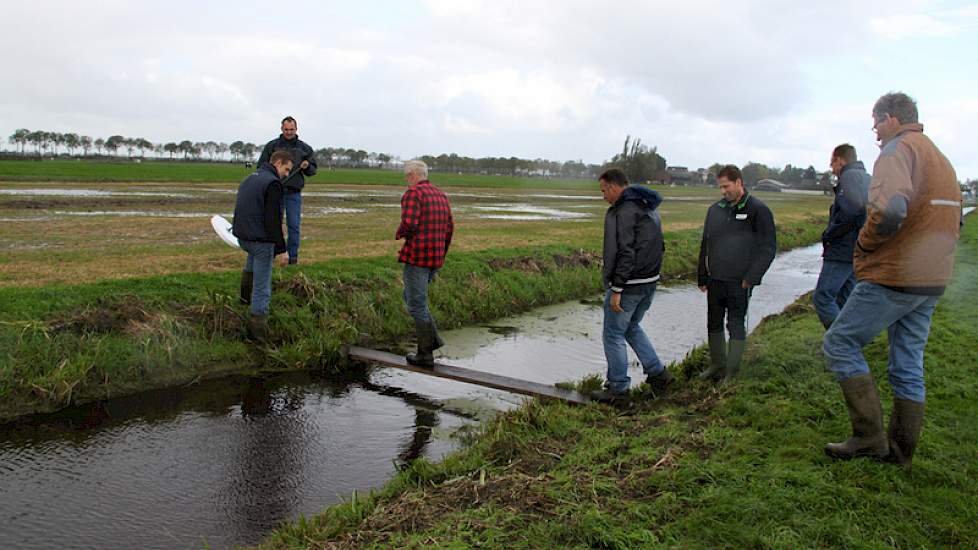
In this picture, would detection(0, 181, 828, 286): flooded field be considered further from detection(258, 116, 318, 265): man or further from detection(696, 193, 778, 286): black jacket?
detection(696, 193, 778, 286): black jacket

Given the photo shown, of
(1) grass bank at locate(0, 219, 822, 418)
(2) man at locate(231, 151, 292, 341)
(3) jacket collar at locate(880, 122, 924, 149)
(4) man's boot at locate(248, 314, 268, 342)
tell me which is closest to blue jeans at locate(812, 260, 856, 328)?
(3) jacket collar at locate(880, 122, 924, 149)

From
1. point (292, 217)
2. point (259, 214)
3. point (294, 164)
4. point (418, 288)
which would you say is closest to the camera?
point (418, 288)

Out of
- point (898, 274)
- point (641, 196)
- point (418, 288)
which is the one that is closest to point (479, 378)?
point (418, 288)

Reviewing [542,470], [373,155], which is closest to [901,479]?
[542,470]

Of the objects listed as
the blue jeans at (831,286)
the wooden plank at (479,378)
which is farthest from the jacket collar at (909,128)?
the wooden plank at (479,378)

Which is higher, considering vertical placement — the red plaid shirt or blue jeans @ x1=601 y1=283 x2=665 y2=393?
the red plaid shirt

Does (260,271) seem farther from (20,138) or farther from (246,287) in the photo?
(20,138)

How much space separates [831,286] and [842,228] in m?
0.64

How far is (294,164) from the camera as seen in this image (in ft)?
33.1

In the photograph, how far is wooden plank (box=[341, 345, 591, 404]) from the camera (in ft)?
23.3

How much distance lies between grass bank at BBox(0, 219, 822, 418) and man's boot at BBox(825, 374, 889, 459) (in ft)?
20.3

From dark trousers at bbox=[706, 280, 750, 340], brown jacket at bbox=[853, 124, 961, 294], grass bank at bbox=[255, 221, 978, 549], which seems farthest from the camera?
dark trousers at bbox=[706, 280, 750, 340]

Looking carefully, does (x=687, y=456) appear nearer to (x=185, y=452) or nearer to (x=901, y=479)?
(x=901, y=479)

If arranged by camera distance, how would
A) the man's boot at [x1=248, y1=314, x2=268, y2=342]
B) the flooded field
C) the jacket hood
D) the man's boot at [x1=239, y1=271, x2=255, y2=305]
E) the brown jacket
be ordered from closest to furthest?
the brown jacket
the jacket hood
the man's boot at [x1=248, y1=314, x2=268, y2=342]
the man's boot at [x1=239, y1=271, x2=255, y2=305]
the flooded field
